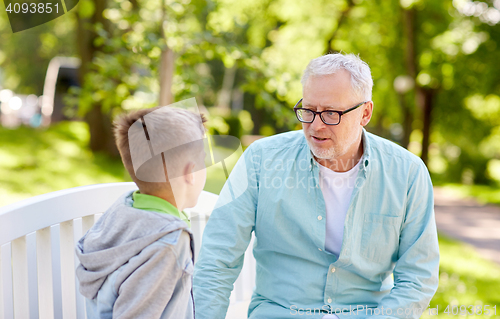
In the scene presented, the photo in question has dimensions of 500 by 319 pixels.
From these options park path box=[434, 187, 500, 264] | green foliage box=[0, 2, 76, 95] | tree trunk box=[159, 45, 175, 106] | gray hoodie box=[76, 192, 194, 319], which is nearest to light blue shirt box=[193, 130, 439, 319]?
gray hoodie box=[76, 192, 194, 319]

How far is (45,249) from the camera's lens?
1744 millimetres

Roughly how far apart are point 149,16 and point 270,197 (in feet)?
9.35

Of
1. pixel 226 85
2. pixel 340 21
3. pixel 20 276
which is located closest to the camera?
pixel 20 276

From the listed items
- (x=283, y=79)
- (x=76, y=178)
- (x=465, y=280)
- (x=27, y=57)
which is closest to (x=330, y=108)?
(x=283, y=79)

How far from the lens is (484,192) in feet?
44.2

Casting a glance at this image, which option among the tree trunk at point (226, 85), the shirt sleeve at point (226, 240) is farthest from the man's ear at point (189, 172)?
the tree trunk at point (226, 85)

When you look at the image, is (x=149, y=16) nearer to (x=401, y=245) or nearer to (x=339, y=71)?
(x=339, y=71)

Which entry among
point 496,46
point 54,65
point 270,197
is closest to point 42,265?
point 270,197

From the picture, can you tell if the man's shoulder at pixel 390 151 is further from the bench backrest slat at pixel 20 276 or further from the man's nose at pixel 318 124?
the bench backrest slat at pixel 20 276

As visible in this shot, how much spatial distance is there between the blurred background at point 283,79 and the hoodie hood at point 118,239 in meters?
0.50

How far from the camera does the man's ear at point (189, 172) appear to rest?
132cm

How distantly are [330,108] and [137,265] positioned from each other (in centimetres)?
114

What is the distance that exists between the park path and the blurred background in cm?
3

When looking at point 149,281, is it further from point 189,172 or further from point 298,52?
point 298,52
